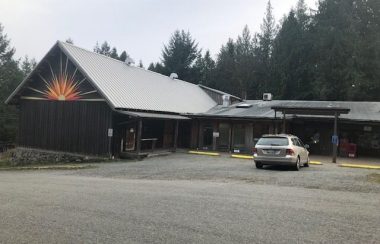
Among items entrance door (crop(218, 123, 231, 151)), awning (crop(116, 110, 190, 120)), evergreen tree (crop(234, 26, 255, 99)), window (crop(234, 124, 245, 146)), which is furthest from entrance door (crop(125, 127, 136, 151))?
evergreen tree (crop(234, 26, 255, 99))

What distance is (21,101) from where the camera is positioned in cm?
2798

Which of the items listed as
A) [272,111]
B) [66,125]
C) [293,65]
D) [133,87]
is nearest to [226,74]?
[293,65]

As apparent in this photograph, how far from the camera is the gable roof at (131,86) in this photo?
24.3 meters

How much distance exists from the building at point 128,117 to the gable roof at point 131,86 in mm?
60

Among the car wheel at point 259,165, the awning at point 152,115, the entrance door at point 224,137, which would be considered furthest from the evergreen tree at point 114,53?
the car wheel at point 259,165

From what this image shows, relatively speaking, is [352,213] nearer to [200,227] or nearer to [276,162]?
[200,227]

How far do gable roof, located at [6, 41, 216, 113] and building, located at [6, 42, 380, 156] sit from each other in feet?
0.20

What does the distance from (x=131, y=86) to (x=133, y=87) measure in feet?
0.50

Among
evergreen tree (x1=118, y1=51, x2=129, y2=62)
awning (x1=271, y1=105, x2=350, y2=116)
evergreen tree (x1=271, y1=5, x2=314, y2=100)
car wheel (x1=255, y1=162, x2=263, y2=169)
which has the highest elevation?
evergreen tree (x1=118, y1=51, x2=129, y2=62)

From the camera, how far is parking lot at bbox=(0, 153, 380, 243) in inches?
246

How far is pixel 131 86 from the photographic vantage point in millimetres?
27188

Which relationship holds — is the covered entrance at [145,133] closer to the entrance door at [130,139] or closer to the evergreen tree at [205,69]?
the entrance door at [130,139]

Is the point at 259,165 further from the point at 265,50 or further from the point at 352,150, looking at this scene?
the point at 265,50

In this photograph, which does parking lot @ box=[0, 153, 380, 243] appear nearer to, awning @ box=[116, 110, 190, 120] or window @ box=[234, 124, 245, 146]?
awning @ box=[116, 110, 190, 120]
